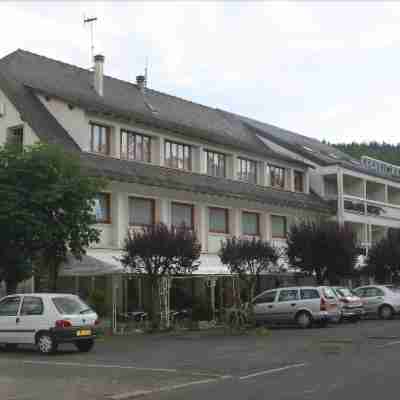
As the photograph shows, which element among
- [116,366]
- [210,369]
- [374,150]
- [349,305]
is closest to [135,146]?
[349,305]

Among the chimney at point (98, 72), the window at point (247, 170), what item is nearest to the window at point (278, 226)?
the window at point (247, 170)

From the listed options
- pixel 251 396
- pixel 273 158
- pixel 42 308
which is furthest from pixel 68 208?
pixel 273 158

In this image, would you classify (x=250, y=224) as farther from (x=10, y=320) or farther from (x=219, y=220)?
(x=10, y=320)

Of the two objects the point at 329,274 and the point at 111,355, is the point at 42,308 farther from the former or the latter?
the point at 329,274

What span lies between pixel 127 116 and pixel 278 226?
41.2 feet

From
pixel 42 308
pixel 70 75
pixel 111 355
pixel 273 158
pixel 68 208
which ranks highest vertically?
pixel 70 75

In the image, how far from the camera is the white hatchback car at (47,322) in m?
17.7

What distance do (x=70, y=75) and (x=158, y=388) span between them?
25.2 meters

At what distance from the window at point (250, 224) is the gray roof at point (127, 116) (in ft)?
3.98

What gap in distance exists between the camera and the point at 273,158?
40.4 m

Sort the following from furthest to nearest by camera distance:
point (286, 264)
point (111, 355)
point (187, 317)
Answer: point (286, 264)
point (187, 317)
point (111, 355)

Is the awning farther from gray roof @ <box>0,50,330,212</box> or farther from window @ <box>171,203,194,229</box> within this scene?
window @ <box>171,203,194,229</box>

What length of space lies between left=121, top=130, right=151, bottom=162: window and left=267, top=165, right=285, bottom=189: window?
9.87 metres

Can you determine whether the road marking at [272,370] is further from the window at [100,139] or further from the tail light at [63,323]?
the window at [100,139]
